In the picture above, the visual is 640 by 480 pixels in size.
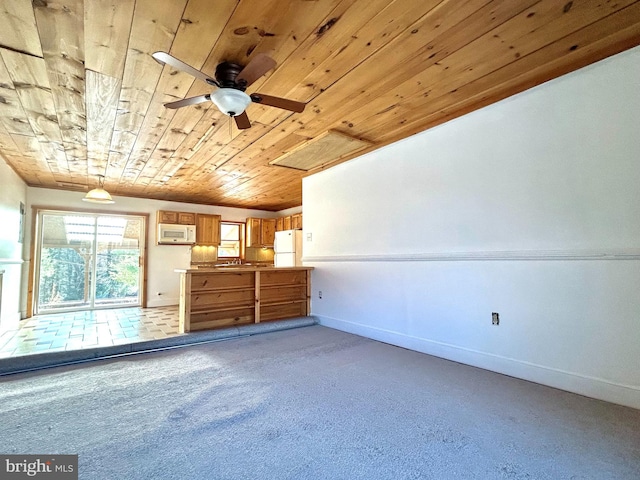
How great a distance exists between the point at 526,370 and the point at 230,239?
6637 mm

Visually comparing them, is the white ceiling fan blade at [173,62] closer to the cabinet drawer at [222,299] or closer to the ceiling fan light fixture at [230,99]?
the ceiling fan light fixture at [230,99]

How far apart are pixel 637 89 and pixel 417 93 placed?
1.43 m

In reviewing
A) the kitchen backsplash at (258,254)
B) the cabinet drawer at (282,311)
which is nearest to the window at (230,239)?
the kitchen backsplash at (258,254)

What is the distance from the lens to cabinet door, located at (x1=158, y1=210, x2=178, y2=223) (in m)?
6.49

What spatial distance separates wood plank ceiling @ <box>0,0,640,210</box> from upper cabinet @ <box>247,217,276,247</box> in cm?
408

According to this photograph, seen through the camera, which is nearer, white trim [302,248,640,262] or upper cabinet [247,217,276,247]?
white trim [302,248,640,262]

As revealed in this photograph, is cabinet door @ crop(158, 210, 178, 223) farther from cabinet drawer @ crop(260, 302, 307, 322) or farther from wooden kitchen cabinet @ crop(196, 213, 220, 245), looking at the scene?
cabinet drawer @ crop(260, 302, 307, 322)

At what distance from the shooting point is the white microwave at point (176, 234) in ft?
21.1

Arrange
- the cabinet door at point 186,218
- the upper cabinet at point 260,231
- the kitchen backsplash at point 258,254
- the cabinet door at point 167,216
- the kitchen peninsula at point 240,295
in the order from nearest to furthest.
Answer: the kitchen peninsula at point 240,295 → the cabinet door at point 167,216 → the cabinet door at point 186,218 → the upper cabinet at point 260,231 → the kitchen backsplash at point 258,254

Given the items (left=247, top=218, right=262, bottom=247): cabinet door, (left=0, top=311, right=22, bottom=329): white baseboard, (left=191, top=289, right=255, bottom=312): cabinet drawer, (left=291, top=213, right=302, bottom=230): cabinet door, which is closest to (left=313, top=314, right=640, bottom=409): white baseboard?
(left=191, top=289, right=255, bottom=312): cabinet drawer

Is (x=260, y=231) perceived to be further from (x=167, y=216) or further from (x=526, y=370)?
(x=526, y=370)

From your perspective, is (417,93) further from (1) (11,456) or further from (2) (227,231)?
(2) (227,231)

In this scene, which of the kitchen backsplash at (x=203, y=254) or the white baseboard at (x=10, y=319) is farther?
the kitchen backsplash at (x=203, y=254)

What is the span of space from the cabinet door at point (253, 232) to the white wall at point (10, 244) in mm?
4127
